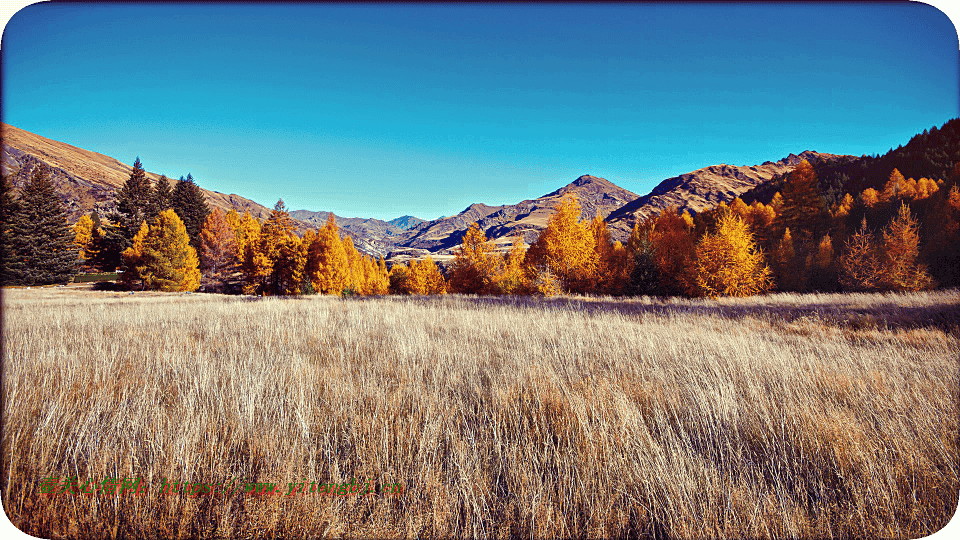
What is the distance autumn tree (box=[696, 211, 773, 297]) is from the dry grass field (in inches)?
756

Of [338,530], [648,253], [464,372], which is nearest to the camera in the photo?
[338,530]

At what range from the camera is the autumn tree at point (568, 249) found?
23953 millimetres

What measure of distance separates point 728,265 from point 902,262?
22.3m

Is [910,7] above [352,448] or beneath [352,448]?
above

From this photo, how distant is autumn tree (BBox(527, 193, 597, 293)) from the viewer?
24.0 meters

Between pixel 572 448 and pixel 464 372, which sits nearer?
pixel 572 448

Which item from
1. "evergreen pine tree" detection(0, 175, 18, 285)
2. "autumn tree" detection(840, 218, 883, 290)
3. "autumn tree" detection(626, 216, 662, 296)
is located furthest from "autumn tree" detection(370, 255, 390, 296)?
"autumn tree" detection(840, 218, 883, 290)

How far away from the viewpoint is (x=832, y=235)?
4747 centimetres

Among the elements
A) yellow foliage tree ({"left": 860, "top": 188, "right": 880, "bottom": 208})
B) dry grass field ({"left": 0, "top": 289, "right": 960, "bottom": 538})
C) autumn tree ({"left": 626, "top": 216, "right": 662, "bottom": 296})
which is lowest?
dry grass field ({"left": 0, "top": 289, "right": 960, "bottom": 538})

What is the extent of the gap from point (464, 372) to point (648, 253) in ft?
86.5

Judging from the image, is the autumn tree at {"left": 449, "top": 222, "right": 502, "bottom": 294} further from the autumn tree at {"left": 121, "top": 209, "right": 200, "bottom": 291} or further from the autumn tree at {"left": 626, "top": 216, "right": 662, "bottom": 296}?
the autumn tree at {"left": 121, "top": 209, "right": 200, "bottom": 291}

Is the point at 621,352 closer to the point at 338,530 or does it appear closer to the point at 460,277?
the point at 338,530

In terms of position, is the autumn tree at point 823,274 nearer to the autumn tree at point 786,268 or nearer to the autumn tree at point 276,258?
the autumn tree at point 786,268

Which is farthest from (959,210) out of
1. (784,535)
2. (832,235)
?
(784,535)
